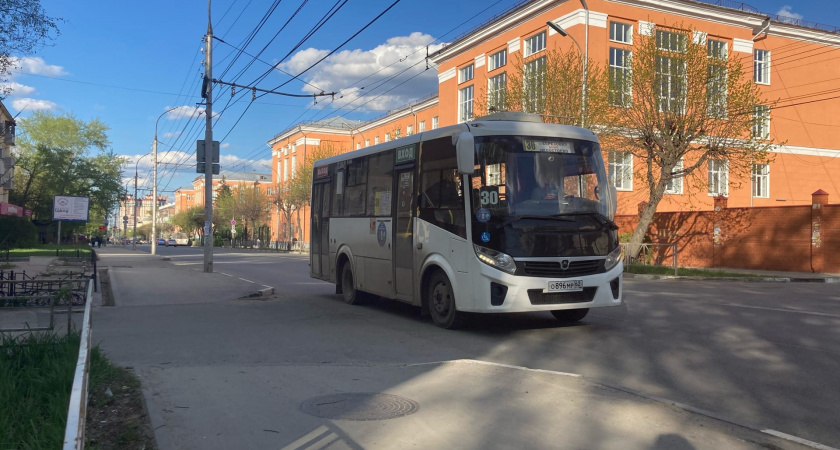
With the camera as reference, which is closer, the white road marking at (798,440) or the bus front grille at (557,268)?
the white road marking at (798,440)

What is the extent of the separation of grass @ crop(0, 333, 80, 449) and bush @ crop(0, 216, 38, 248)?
38538 mm

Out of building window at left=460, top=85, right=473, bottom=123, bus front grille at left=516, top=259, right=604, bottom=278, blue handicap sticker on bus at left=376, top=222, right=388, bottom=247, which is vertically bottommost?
bus front grille at left=516, top=259, right=604, bottom=278

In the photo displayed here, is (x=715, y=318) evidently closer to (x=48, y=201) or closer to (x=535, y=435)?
(x=535, y=435)

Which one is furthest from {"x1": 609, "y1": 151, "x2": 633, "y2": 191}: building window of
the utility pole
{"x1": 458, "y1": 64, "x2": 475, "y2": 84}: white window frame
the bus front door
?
the bus front door

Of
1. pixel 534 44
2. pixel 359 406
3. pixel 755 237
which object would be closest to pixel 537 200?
pixel 359 406

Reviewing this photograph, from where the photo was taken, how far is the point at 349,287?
42.5 feet

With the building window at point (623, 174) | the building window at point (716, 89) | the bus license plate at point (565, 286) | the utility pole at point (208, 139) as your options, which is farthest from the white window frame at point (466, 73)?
the bus license plate at point (565, 286)

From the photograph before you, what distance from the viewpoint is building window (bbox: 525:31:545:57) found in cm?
3584

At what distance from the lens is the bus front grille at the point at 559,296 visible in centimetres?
849

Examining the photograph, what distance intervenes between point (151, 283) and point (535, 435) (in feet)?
51.9

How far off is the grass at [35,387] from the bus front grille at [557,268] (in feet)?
17.7

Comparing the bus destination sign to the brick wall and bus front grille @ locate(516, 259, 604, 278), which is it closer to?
bus front grille @ locate(516, 259, 604, 278)

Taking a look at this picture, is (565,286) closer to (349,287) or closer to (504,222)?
(504,222)

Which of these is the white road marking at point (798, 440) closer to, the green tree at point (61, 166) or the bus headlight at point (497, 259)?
the bus headlight at point (497, 259)
